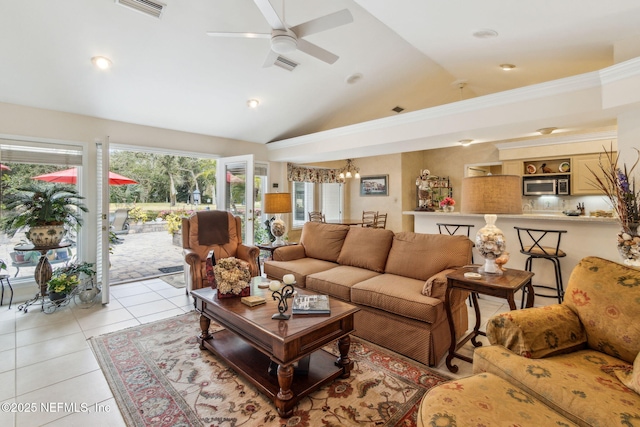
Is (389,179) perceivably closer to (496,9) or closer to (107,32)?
(496,9)

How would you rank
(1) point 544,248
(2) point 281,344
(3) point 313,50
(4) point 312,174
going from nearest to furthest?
(2) point 281,344
(3) point 313,50
(1) point 544,248
(4) point 312,174

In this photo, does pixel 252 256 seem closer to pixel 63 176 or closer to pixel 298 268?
pixel 298 268

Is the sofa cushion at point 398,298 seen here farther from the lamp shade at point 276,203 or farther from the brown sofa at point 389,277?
the lamp shade at point 276,203

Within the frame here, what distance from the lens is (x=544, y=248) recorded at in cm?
375

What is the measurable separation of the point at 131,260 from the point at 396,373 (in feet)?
19.9

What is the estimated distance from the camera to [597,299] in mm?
1664

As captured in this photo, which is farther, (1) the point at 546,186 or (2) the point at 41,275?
(1) the point at 546,186

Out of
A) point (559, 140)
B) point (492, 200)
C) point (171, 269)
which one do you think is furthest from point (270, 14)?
point (559, 140)

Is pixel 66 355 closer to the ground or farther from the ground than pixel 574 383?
closer to the ground

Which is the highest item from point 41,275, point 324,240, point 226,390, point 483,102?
point 483,102

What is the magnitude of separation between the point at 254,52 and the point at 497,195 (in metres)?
3.09

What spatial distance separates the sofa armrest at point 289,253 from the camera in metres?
3.96

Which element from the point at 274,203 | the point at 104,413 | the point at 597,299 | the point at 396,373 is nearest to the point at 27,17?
the point at 274,203

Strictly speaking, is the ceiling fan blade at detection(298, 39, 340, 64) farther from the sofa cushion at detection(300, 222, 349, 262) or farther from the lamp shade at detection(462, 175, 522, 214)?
the sofa cushion at detection(300, 222, 349, 262)
